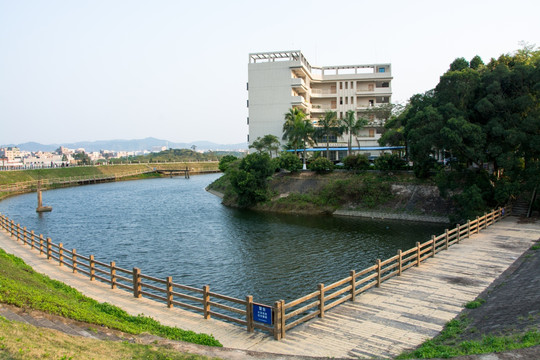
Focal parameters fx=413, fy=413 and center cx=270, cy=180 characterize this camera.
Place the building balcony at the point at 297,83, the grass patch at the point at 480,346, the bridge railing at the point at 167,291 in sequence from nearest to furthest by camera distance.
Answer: the grass patch at the point at 480,346 → the bridge railing at the point at 167,291 → the building balcony at the point at 297,83

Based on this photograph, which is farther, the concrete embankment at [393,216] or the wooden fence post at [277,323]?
the concrete embankment at [393,216]

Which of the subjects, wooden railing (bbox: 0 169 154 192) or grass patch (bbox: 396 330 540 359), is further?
wooden railing (bbox: 0 169 154 192)

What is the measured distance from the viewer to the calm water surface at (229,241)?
76.0 feet

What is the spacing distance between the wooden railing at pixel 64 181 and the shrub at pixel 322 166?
144 ft

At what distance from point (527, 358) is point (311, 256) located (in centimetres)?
1888

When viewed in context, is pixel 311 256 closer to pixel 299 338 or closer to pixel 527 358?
pixel 299 338

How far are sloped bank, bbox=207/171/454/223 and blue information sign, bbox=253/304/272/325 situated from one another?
3157cm

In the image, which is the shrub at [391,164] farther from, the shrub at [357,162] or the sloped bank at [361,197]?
the shrub at [357,162]

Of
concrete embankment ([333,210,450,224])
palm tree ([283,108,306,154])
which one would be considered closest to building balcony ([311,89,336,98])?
palm tree ([283,108,306,154])

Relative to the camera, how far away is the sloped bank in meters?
42.1

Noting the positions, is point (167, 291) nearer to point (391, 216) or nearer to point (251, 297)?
point (251, 297)

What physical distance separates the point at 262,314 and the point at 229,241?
69.3 feet

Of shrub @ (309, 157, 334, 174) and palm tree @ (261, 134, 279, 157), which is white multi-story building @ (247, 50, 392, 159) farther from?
shrub @ (309, 157, 334, 174)

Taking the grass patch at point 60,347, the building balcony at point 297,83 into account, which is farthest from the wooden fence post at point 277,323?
the building balcony at point 297,83
